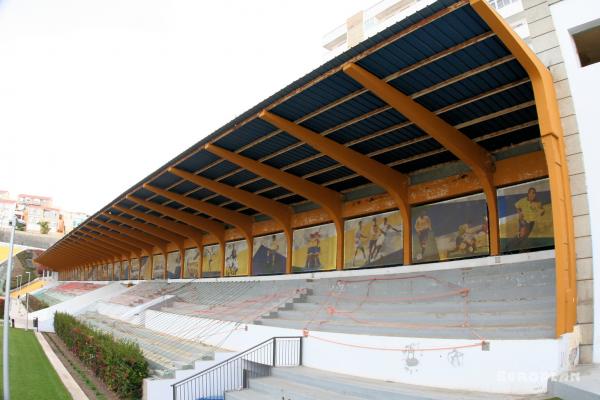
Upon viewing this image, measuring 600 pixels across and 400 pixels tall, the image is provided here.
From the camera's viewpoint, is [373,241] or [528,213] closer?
[528,213]

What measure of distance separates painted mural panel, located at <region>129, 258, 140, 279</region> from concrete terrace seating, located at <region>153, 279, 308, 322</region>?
59.5 ft

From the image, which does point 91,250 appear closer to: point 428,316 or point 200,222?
point 200,222

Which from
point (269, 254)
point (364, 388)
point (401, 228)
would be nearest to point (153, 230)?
point (269, 254)

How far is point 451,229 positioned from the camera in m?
15.2

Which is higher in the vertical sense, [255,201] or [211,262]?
[255,201]

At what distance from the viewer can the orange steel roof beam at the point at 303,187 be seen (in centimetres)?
1674

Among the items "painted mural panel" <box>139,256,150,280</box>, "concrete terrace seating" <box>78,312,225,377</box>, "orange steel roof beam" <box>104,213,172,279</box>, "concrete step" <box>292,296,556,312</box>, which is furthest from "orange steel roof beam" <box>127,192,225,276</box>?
"painted mural panel" <box>139,256,150,280</box>

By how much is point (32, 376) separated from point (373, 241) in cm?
1471

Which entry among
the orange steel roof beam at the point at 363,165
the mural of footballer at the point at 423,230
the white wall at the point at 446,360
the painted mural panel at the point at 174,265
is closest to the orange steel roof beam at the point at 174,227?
the painted mural panel at the point at 174,265

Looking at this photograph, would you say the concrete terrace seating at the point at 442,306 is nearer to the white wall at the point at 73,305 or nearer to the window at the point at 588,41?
the window at the point at 588,41

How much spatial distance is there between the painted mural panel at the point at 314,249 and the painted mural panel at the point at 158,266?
68.2ft

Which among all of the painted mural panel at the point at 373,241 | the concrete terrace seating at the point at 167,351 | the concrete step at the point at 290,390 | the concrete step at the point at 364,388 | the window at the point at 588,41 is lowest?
the concrete terrace seating at the point at 167,351

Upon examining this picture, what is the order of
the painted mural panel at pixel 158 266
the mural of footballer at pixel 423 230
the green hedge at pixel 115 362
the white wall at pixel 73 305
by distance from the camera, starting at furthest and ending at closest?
1. the painted mural panel at pixel 158 266
2. the white wall at pixel 73 305
3. the mural of footballer at pixel 423 230
4. the green hedge at pixel 115 362

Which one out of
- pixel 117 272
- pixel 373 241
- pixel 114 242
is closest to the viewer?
pixel 373 241
